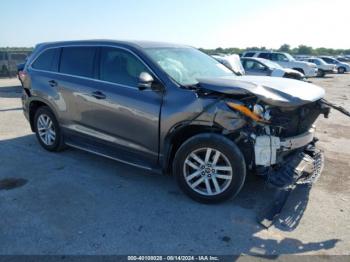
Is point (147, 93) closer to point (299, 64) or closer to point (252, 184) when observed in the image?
point (252, 184)

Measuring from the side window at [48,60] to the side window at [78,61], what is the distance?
0.58ft

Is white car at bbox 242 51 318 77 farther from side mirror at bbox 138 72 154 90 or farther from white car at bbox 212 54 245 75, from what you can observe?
side mirror at bbox 138 72 154 90

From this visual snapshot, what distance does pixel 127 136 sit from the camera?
4492 millimetres

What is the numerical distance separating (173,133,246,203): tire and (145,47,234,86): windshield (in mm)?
838

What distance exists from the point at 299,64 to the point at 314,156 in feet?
71.4

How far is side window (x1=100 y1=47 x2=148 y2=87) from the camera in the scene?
14.5 ft

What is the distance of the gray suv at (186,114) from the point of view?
373 cm

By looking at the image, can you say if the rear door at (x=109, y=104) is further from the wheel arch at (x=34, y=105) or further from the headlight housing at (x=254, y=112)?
the headlight housing at (x=254, y=112)

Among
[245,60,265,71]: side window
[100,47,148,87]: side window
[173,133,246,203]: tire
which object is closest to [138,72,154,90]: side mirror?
[100,47,148,87]: side window

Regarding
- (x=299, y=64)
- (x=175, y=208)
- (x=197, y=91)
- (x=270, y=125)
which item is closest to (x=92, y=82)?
(x=197, y=91)

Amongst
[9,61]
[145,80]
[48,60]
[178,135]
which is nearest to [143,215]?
[178,135]

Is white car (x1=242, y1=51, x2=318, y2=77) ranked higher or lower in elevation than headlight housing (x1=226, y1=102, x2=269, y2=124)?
lower

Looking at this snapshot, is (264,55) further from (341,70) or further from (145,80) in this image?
(145,80)

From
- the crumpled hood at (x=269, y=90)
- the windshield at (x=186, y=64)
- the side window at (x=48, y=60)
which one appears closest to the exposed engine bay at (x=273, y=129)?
the crumpled hood at (x=269, y=90)
